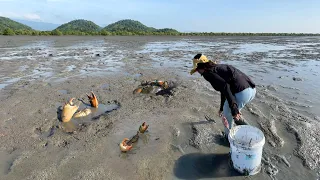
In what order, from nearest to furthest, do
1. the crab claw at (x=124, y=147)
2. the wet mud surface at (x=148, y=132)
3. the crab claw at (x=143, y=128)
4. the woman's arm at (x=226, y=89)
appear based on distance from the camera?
1. the woman's arm at (x=226, y=89)
2. the wet mud surface at (x=148, y=132)
3. the crab claw at (x=124, y=147)
4. the crab claw at (x=143, y=128)

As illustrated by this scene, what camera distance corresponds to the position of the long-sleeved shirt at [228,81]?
4238 millimetres

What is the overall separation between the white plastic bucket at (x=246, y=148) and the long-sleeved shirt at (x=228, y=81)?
364mm

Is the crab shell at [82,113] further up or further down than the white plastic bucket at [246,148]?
further down

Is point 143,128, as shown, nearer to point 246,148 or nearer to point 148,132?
point 148,132

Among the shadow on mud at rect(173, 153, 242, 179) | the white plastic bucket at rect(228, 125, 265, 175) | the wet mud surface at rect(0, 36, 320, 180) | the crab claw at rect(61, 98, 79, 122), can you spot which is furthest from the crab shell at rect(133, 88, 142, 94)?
the white plastic bucket at rect(228, 125, 265, 175)

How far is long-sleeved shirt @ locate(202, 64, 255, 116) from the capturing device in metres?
4.24

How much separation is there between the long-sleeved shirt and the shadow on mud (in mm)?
929

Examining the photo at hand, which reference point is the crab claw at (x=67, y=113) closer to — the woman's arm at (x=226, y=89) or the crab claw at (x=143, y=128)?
the crab claw at (x=143, y=128)

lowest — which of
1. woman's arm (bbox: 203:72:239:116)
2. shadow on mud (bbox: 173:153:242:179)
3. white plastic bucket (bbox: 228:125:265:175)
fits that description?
shadow on mud (bbox: 173:153:242:179)

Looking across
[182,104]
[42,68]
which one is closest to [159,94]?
[182,104]

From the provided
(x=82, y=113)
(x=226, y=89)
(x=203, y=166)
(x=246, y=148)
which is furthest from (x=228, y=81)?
(x=82, y=113)

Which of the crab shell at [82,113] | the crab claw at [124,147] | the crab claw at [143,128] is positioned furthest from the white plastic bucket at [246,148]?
the crab shell at [82,113]

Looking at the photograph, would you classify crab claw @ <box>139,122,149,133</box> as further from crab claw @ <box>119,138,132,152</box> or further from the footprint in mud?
the footprint in mud

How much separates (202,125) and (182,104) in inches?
63.9
